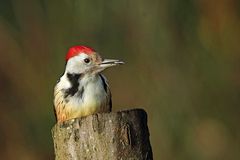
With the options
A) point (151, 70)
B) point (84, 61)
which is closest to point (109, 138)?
point (84, 61)

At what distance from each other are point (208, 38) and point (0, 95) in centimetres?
188

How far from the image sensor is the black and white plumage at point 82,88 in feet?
13.7

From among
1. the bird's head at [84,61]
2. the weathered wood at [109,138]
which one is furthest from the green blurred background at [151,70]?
the weathered wood at [109,138]

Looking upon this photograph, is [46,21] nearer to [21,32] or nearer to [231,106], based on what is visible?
[21,32]

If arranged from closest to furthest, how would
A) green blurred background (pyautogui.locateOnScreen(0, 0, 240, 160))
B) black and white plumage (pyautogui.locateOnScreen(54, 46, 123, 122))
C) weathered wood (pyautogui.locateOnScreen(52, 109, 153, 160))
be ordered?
1. weathered wood (pyautogui.locateOnScreen(52, 109, 153, 160))
2. black and white plumage (pyautogui.locateOnScreen(54, 46, 123, 122))
3. green blurred background (pyautogui.locateOnScreen(0, 0, 240, 160))

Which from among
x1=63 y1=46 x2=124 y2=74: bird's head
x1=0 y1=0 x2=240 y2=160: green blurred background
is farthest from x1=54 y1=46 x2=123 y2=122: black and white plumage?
x1=0 y1=0 x2=240 y2=160: green blurred background

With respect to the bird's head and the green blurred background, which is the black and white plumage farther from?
the green blurred background

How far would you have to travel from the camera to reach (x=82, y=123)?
3188 mm

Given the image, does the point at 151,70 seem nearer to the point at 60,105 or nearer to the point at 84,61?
the point at 84,61

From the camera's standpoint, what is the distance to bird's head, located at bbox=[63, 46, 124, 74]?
438cm

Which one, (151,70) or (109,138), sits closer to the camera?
(109,138)

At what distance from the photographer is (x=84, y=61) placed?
4.40m

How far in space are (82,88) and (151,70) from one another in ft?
9.03

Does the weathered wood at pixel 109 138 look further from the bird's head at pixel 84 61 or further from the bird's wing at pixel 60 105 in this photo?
the bird's head at pixel 84 61
